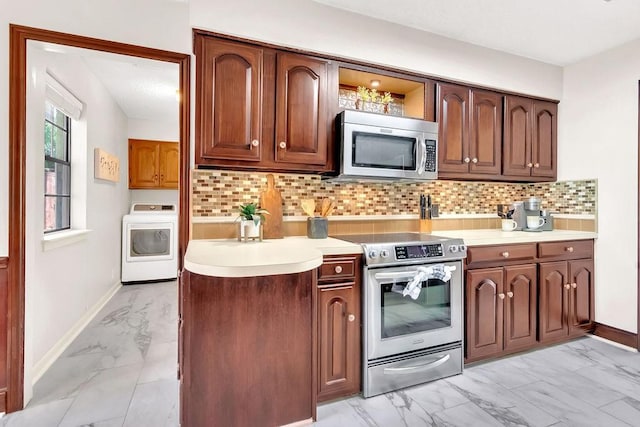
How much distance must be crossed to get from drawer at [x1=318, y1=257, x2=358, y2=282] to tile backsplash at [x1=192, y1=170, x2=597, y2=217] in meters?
0.68

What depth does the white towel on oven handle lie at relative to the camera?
6.72 feet

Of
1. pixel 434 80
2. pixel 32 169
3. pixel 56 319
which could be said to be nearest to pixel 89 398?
pixel 56 319

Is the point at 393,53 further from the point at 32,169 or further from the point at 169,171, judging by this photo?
the point at 169,171

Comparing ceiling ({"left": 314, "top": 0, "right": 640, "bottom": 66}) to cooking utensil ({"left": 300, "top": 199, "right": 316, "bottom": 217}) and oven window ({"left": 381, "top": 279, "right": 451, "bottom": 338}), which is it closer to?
cooking utensil ({"left": 300, "top": 199, "right": 316, "bottom": 217})

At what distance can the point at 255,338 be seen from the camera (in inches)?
60.9

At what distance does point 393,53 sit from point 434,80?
420mm

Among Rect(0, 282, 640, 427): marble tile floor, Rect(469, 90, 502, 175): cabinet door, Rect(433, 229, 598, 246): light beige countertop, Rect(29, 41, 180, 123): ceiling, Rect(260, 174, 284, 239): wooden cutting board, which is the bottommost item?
Rect(0, 282, 640, 427): marble tile floor

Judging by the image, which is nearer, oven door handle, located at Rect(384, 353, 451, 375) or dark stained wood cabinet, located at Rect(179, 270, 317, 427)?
dark stained wood cabinet, located at Rect(179, 270, 317, 427)

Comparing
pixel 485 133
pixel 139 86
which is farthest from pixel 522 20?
pixel 139 86

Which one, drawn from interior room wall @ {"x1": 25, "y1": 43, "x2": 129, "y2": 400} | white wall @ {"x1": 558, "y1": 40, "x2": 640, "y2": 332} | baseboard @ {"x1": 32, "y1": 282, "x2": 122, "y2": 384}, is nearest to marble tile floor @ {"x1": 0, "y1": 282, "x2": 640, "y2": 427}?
baseboard @ {"x1": 32, "y1": 282, "x2": 122, "y2": 384}

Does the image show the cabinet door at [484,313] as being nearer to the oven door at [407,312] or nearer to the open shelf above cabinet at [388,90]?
the oven door at [407,312]

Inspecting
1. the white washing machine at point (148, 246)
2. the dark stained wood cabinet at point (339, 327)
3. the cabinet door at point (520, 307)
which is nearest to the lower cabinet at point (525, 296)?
the cabinet door at point (520, 307)

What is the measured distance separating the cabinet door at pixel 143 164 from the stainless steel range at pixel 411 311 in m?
4.31

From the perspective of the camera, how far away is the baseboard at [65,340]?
2.20m
